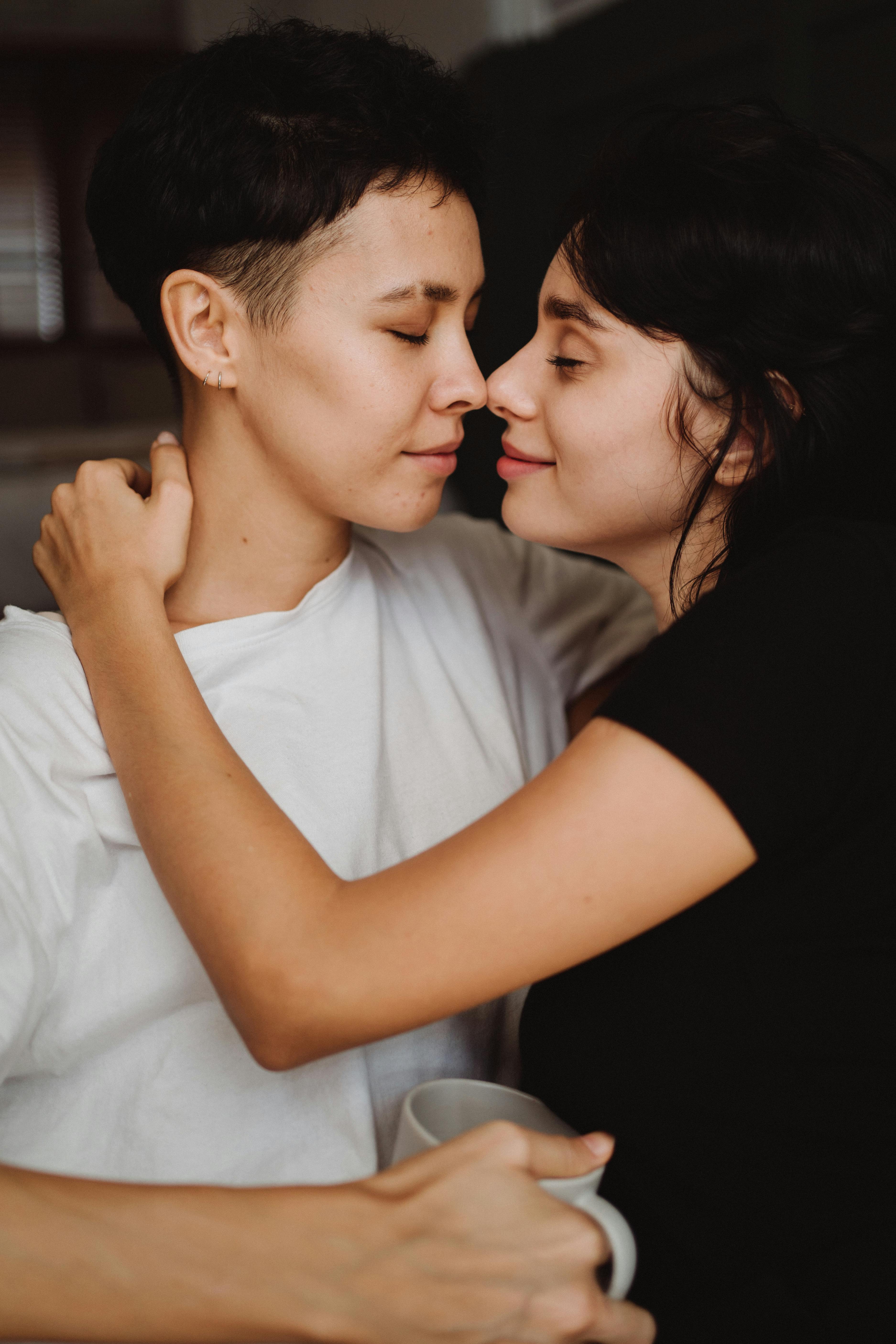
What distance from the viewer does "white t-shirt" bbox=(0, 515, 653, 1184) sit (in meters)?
0.95

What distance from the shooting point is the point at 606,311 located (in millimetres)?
1069

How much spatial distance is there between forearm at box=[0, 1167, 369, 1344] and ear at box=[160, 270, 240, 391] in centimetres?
83

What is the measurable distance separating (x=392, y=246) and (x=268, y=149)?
160 mm

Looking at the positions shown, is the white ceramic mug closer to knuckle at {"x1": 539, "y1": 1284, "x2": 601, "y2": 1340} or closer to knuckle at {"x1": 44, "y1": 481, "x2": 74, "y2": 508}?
knuckle at {"x1": 539, "y1": 1284, "x2": 601, "y2": 1340}

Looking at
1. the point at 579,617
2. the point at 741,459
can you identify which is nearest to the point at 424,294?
the point at 741,459

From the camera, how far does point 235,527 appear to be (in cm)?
125

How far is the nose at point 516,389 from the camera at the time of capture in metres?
1.16

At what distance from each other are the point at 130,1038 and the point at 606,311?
2.74 ft

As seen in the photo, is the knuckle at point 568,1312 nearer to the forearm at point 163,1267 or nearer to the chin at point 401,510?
the forearm at point 163,1267

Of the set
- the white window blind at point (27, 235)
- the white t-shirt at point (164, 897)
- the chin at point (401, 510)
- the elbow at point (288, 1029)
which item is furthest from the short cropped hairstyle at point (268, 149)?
the white window blind at point (27, 235)

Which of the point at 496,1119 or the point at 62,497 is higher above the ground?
the point at 62,497

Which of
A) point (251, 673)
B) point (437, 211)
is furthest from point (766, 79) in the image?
point (251, 673)

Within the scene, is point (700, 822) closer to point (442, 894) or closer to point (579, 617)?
point (442, 894)

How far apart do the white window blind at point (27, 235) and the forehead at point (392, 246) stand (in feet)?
14.9
